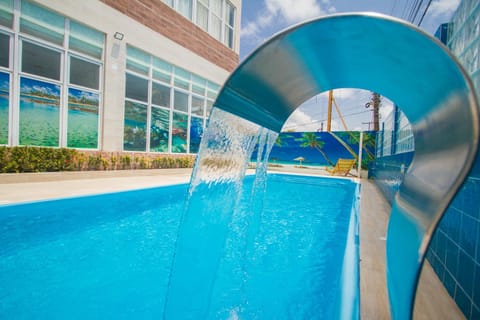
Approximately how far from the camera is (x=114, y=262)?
3.07m

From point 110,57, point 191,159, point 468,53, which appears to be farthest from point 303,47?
point 191,159

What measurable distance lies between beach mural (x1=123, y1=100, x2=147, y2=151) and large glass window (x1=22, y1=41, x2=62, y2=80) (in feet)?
7.93

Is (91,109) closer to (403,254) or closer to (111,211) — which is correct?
(111,211)

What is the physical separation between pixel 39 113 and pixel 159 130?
4290 mm

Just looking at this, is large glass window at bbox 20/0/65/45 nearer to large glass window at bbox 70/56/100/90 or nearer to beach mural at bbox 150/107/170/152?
large glass window at bbox 70/56/100/90

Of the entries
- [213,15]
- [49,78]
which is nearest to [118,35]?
[49,78]

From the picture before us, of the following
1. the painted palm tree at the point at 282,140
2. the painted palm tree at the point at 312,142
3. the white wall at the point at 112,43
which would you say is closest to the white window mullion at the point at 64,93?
the white wall at the point at 112,43

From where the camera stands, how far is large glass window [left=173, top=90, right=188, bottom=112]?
11.6 m

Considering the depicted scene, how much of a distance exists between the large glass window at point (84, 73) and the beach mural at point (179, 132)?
11.8ft

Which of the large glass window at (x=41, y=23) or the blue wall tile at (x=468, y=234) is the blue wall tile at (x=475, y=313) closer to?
the blue wall tile at (x=468, y=234)

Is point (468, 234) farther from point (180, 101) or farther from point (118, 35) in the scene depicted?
point (180, 101)

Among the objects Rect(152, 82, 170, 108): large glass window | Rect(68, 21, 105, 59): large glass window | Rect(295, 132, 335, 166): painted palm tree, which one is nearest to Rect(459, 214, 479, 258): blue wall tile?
Rect(68, 21, 105, 59): large glass window

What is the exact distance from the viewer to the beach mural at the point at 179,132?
11539 mm

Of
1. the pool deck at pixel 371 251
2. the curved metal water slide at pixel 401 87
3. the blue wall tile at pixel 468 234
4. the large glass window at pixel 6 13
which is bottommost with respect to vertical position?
the pool deck at pixel 371 251
